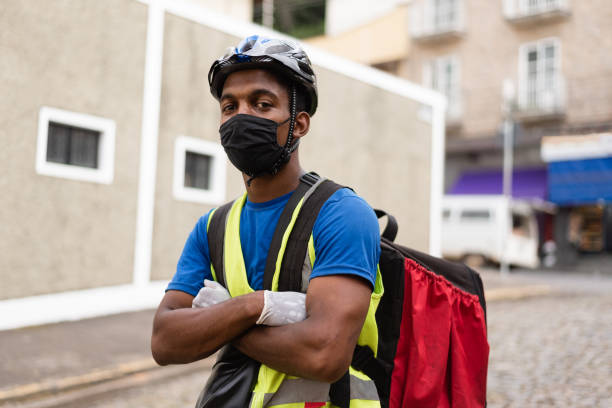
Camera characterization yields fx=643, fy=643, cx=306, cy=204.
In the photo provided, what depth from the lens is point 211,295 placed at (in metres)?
1.82

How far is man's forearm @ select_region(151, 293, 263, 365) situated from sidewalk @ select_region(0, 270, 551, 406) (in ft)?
15.4

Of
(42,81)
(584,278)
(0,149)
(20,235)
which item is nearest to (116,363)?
(20,235)

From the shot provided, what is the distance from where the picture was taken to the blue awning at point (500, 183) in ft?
74.5

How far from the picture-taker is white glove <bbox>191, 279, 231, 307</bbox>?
5.98 ft

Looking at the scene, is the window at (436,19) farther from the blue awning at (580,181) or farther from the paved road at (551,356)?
the paved road at (551,356)

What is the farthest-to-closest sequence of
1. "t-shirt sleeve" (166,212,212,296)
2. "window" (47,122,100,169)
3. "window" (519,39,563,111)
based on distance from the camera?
"window" (519,39,563,111)
"window" (47,122,100,169)
"t-shirt sleeve" (166,212,212,296)

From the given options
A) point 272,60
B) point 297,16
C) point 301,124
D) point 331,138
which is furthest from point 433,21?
point 272,60

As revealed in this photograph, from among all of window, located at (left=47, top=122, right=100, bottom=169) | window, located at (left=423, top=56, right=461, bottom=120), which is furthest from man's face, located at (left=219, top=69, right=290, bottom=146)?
Answer: window, located at (left=423, top=56, right=461, bottom=120)

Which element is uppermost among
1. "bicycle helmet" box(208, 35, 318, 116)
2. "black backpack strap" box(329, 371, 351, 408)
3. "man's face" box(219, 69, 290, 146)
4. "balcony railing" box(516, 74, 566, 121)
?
"balcony railing" box(516, 74, 566, 121)

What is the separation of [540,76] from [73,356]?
20.3m

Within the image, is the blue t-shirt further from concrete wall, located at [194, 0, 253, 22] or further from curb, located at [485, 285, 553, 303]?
concrete wall, located at [194, 0, 253, 22]

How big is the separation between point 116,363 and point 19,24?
5.01 metres

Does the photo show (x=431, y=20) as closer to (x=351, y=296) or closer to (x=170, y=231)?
(x=170, y=231)

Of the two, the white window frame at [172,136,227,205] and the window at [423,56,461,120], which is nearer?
the white window frame at [172,136,227,205]
